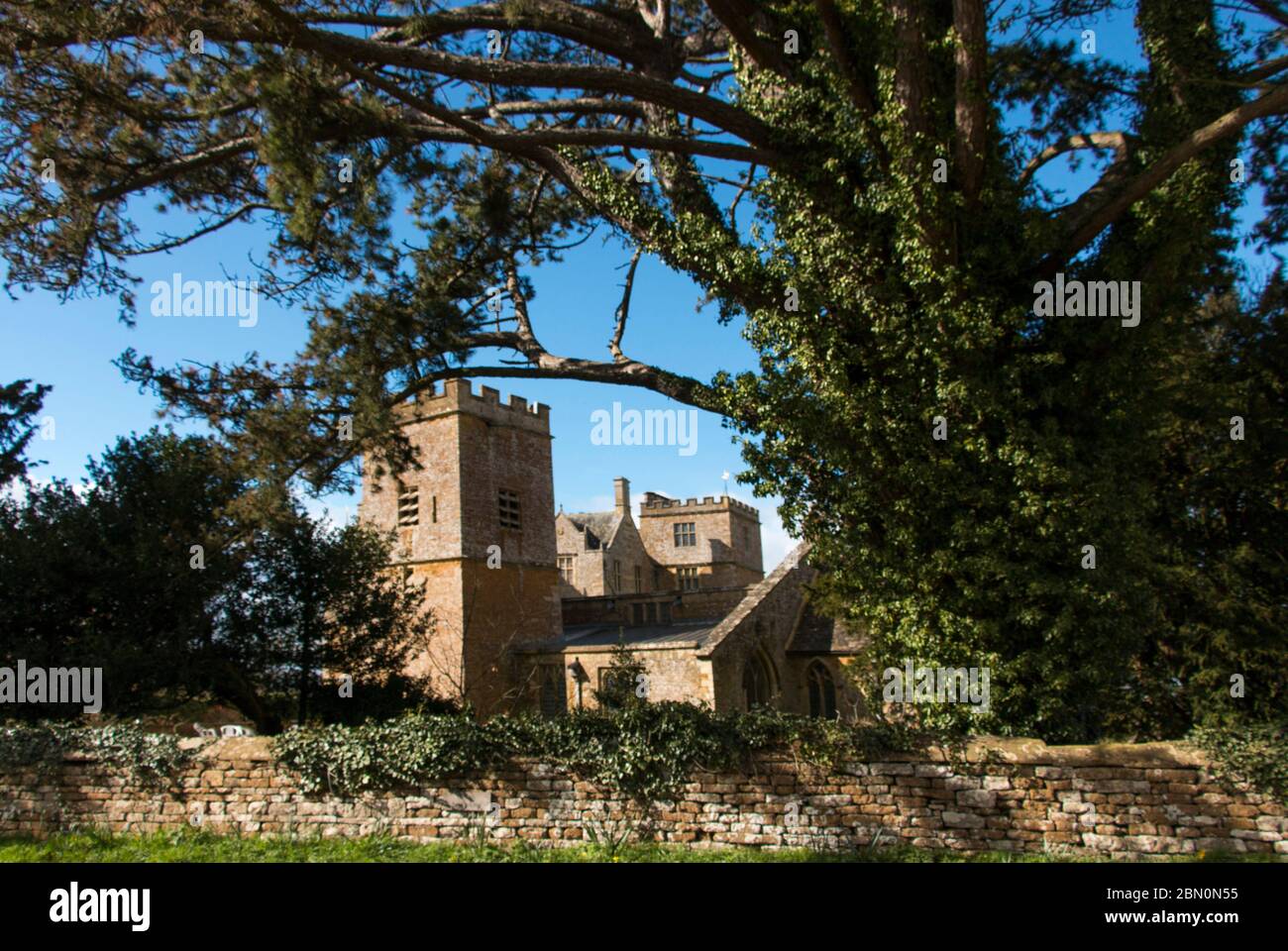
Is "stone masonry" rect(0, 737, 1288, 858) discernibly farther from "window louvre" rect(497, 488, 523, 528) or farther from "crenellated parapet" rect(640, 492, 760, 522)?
"crenellated parapet" rect(640, 492, 760, 522)

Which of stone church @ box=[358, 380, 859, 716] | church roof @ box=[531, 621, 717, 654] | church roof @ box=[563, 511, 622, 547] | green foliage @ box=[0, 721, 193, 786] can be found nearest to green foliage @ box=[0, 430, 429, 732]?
green foliage @ box=[0, 721, 193, 786]

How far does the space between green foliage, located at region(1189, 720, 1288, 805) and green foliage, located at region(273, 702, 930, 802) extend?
2.30 meters

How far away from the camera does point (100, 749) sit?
921 centimetres

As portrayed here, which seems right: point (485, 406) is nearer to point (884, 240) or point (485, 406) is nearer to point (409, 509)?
point (409, 509)

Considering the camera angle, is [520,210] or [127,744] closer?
[127,744]

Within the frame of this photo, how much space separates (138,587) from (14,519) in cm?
235

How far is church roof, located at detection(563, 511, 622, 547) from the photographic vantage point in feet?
151

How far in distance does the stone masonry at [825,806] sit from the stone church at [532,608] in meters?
12.3

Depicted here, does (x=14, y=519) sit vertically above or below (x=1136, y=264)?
below

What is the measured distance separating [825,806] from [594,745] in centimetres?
218

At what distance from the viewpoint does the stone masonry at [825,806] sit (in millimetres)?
6727

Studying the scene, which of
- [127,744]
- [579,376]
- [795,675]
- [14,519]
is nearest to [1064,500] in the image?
[579,376]

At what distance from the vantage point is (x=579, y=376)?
1100cm
